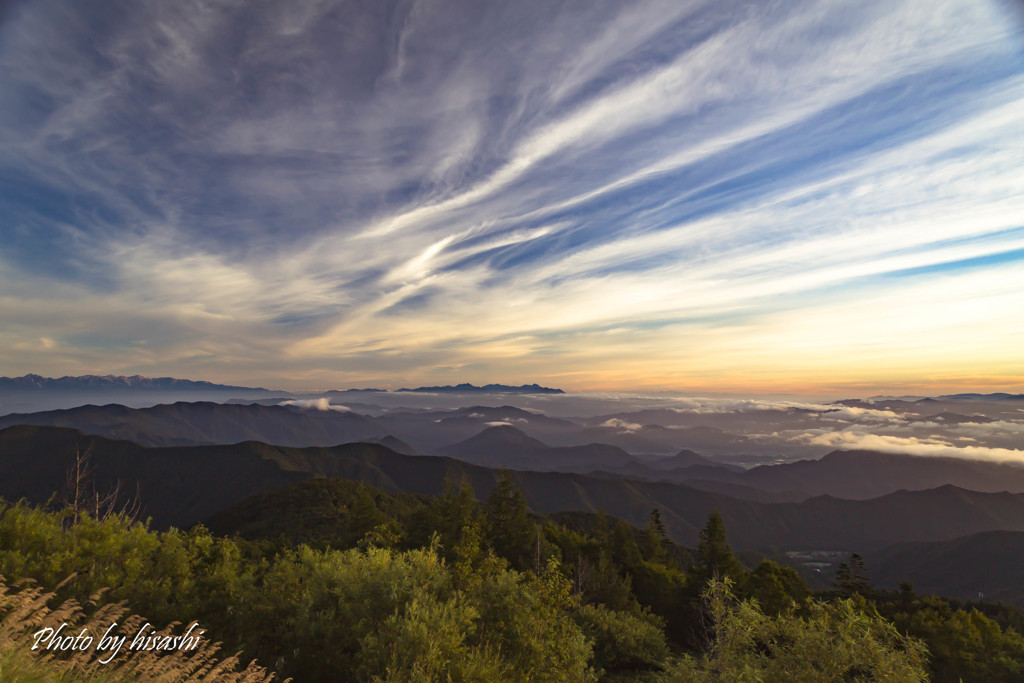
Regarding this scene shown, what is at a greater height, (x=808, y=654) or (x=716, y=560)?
(x=808, y=654)

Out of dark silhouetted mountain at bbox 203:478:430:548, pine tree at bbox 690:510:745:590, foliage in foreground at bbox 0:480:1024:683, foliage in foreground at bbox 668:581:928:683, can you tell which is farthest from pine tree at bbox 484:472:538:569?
foliage in foreground at bbox 668:581:928:683

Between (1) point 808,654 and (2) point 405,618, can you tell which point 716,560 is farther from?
(2) point 405,618

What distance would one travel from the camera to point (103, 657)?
9.15 m

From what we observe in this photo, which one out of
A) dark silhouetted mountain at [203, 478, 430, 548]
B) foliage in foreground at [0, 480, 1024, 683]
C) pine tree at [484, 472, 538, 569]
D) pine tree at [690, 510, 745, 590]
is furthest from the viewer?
dark silhouetted mountain at [203, 478, 430, 548]

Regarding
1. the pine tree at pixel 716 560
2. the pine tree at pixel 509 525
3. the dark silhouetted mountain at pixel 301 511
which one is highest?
the pine tree at pixel 509 525

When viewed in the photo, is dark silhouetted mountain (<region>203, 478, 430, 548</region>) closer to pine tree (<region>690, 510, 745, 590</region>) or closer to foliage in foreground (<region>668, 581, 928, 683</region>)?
pine tree (<region>690, 510, 745, 590</region>)

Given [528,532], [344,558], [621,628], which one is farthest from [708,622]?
[344,558]

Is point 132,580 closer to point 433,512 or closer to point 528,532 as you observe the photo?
point 433,512

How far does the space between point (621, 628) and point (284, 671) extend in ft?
55.6

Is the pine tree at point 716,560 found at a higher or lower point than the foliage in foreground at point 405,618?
lower

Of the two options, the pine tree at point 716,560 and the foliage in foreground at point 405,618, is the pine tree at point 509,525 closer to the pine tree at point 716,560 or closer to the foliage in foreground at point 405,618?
the pine tree at point 716,560

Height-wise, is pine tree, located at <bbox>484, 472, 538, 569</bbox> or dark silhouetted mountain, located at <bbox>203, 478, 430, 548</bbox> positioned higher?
pine tree, located at <bbox>484, 472, 538, 569</bbox>

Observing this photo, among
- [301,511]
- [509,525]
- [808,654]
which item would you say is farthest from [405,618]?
[301,511]

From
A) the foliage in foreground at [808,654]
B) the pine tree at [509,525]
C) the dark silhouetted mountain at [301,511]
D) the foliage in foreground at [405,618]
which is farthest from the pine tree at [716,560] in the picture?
the dark silhouetted mountain at [301,511]
